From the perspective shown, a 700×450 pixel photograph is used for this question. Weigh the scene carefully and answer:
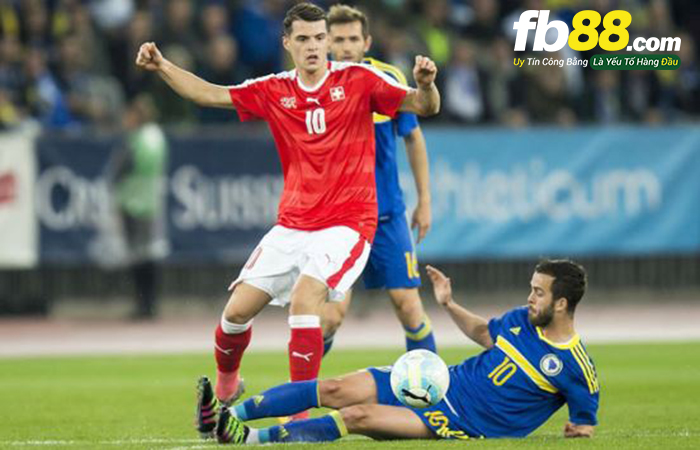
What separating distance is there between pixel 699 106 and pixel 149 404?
1196 cm

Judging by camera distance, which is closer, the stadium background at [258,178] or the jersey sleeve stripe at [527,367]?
the jersey sleeve stripe at [527,367]

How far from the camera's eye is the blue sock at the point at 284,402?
26.8ft

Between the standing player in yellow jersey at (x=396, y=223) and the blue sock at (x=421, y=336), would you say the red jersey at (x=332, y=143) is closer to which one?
the standing player in yellow jersey at (x=396, y=223)

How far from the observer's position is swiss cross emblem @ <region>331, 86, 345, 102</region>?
29.1 feet

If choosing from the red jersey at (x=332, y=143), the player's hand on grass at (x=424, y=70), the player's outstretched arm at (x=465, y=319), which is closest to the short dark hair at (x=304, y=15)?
the red jersey at (x=332, y=143)

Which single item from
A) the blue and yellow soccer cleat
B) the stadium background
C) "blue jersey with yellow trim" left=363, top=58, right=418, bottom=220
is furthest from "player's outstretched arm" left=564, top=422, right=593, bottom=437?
the stadium background

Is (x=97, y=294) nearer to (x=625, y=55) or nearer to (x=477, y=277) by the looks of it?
(x=477, y=277)

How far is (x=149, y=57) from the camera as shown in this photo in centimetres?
880

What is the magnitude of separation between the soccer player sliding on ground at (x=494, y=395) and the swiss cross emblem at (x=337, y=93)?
135 cm

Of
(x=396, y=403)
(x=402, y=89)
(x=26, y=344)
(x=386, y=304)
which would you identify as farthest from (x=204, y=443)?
(x=386, y=304)

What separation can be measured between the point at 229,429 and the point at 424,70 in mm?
2208

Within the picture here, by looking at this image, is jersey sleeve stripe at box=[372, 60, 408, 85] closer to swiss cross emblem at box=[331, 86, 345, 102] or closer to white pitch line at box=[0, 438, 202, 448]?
swiss cross emblem at box=[331, 86, 345, 102]

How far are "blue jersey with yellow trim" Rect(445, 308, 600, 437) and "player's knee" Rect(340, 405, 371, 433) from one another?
468 mm

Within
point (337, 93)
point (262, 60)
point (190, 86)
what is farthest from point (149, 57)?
point (262, 60)
